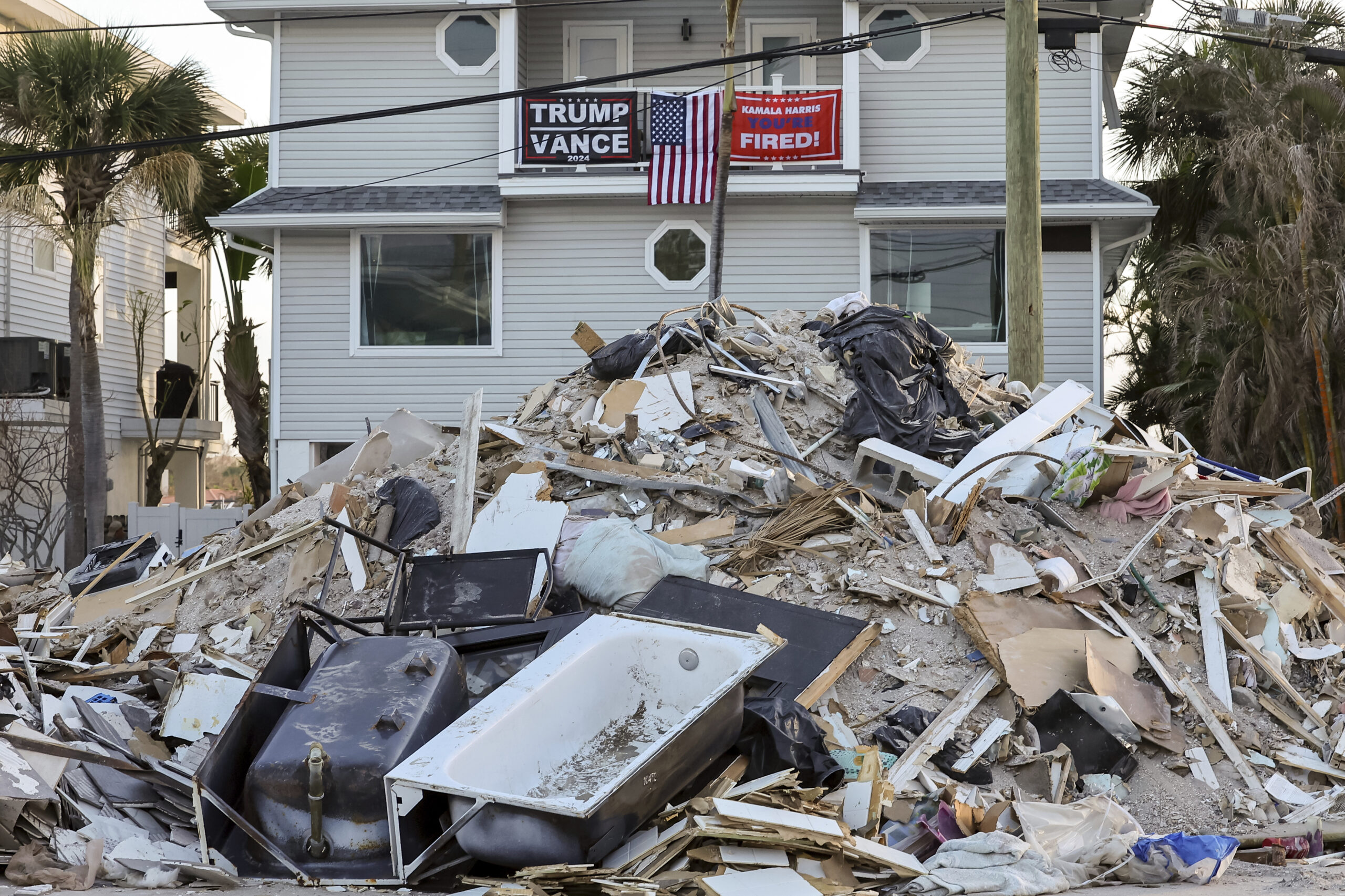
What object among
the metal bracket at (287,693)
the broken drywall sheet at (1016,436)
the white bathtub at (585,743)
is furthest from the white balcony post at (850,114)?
the metal bracket at (287,693)

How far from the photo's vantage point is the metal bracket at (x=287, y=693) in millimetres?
5090

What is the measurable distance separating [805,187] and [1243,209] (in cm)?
620

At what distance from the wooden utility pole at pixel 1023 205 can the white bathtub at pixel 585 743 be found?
4.67 metres

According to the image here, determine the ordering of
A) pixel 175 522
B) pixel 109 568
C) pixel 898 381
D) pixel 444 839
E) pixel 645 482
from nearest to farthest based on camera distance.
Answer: pixel 444 839 → pixel 645 482 → pixel 898 381 → pixel 109 568 → pixel 175 522

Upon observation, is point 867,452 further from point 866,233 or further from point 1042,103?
point 1042,103

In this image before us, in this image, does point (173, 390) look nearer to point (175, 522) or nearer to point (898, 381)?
point (175, 522)

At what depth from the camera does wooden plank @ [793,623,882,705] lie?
5922mm

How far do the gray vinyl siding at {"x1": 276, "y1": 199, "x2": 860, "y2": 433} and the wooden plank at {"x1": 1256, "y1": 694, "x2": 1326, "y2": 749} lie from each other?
865 cm

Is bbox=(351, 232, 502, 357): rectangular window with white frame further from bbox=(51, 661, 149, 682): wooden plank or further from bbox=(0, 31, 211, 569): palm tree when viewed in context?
bbox=(51, 661, 149, 682): wooden plank

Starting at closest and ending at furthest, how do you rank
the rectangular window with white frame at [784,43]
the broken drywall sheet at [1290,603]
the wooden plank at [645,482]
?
the broken drywall sheet at [1290,603], the wooden plank at [645,482], the rectangular window with white frame at [784,43]

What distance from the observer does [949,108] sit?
1434 centimetres

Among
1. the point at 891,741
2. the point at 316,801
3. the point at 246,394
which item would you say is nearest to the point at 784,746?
the point at 891,741

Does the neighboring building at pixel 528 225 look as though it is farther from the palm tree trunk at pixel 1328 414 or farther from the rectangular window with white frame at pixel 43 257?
the rectangular window with white frame at pixel 43 257

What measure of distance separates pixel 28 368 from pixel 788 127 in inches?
462
